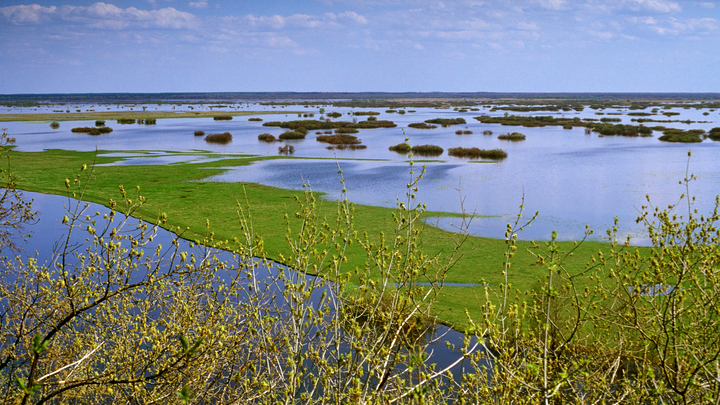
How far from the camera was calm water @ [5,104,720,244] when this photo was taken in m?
23.2

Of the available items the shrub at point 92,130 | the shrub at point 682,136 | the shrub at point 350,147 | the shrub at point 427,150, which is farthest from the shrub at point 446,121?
the shrub at point 92,130

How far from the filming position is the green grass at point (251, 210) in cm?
1506

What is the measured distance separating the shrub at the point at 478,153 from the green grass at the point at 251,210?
53.6 feet

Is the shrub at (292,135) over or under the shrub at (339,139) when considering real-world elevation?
over

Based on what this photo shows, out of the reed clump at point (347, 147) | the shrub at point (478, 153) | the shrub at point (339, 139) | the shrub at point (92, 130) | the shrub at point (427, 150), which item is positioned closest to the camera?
the shrub at point (478, 153)

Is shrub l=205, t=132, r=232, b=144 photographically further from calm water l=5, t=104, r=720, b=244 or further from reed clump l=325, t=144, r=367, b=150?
reed clump l=325, t=144, r=367, b=150

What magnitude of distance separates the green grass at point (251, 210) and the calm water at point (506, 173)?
1.65m

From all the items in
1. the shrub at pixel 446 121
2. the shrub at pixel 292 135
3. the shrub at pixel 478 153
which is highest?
the shrub at pixel 446 121

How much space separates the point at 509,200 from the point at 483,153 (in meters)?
17.3

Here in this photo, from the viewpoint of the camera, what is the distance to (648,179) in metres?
30.1

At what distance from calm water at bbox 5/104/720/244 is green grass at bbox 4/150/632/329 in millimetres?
1653

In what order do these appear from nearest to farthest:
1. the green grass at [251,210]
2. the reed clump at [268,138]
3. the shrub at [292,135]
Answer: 1. the green grass at [251,210]
2. the reed clump at [268,138]
3. the shrub at [292,135]

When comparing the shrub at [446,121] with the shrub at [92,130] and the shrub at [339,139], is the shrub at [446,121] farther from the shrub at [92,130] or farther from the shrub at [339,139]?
the shrub at [92,130]

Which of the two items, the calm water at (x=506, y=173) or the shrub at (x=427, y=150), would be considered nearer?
the calm water at (x=506, y=173)
